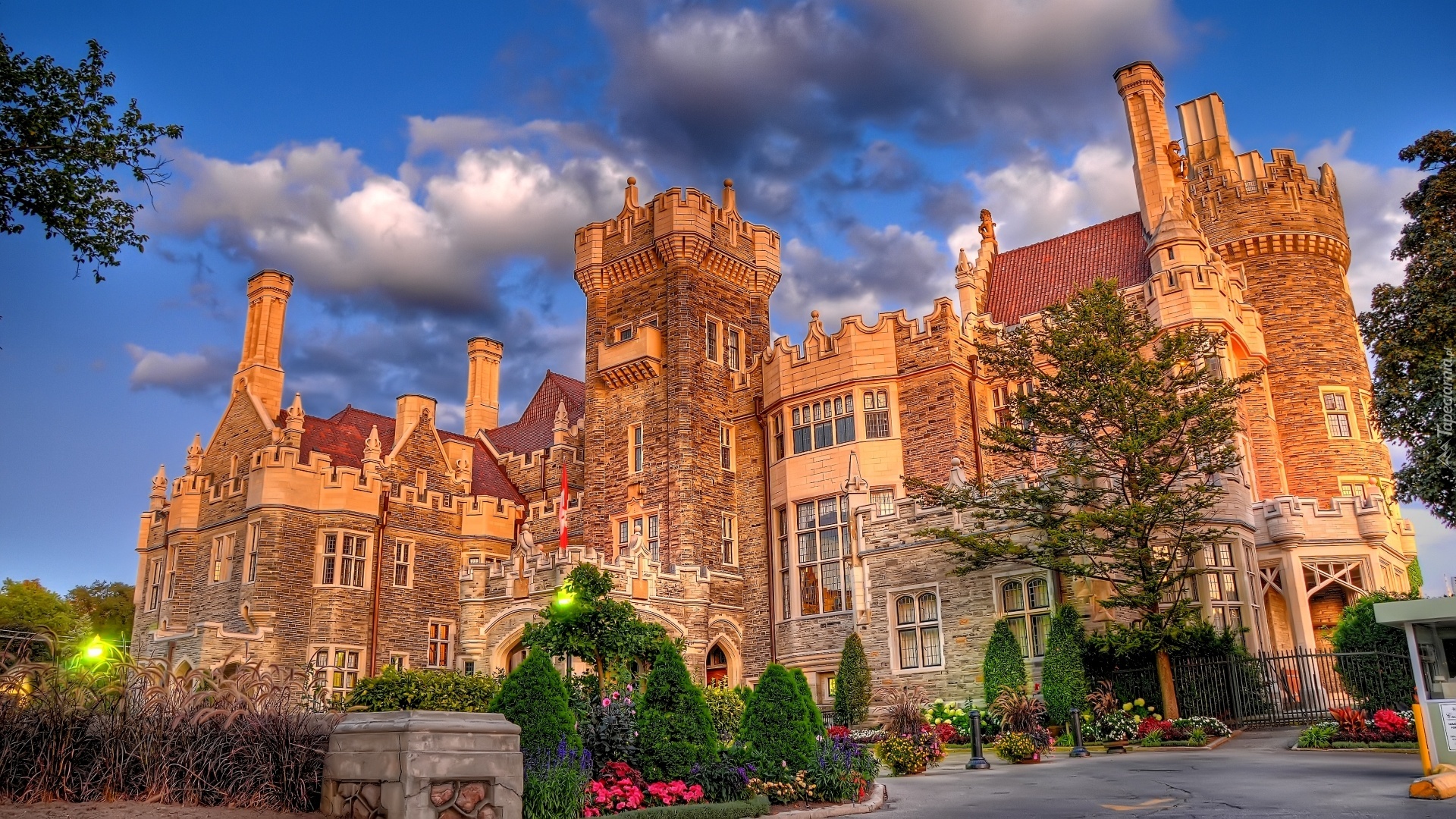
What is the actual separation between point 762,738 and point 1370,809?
22.8 ft

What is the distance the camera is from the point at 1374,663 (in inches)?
A: 724

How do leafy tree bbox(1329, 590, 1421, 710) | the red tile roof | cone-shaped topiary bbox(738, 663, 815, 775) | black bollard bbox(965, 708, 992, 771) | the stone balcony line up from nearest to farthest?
cone-shaped topiary bbox(738, 663, 815, 775) → black bollard bbox(965, 708, 992, 771) → leafy tree bbox(1329, 590, 1421, 710) → the red tile roof → the stone balcony

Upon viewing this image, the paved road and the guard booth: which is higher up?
the guard booth

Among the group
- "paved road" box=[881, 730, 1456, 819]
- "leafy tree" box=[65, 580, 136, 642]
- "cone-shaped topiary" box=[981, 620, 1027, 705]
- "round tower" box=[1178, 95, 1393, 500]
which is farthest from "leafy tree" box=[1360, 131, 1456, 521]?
"leafy tree" box=[65, 580, 136, 642]

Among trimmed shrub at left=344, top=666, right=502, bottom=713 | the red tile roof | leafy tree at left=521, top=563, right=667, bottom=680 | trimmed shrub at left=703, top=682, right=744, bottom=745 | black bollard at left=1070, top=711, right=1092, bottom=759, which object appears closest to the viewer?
leafy tree at left=521, top=563, right=667, bottom=680

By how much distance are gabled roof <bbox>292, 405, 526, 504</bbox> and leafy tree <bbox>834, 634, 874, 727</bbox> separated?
1637 cm

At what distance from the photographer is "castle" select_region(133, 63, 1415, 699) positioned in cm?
2483

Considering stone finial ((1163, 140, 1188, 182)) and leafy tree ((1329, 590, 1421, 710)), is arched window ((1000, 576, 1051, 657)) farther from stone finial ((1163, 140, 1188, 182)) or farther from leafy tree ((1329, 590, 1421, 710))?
stone finial ((1163, 140, 1188, 182))

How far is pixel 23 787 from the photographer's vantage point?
8.92 meters

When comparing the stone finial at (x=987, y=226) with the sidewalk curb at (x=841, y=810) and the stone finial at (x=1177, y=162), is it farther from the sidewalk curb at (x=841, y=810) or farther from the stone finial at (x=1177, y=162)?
the sidewalk curb at (x=841, y=810)

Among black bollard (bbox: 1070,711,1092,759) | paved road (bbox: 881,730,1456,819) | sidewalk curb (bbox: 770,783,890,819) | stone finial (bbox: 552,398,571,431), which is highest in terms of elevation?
stone finial (bbox: 552,398,571,431)

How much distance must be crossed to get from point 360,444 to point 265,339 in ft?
15.7

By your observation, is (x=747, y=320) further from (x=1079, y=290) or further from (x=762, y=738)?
(x=762, y=738)

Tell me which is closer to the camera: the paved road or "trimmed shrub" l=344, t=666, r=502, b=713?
the paved road
